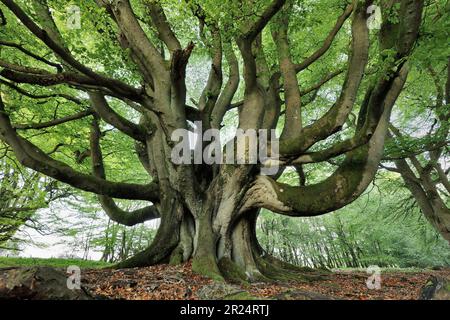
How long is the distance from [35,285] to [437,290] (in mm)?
4043

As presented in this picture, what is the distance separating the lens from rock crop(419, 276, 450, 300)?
8.95ft

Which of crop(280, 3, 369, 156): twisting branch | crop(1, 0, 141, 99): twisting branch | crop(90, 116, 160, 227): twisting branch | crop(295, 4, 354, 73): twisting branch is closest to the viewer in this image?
crop(1, 0, 141, 99): twisting branch

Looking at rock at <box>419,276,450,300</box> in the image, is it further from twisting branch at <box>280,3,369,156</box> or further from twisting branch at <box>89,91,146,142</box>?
twisting branch at <box>89,91,146,142</box>

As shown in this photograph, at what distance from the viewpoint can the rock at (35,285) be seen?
96.7 inches

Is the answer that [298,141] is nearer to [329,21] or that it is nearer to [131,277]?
[131,277]

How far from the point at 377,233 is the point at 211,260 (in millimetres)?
20098

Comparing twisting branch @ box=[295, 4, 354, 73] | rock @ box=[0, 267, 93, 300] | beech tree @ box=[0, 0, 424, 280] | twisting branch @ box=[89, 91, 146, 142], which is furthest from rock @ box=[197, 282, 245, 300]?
twisting branch @ box=[295, 4, 354, 73]

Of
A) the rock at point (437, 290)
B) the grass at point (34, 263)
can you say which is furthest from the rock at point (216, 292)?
the grass at point (34, 263)

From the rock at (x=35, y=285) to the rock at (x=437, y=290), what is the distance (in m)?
3.54

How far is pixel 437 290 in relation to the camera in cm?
284

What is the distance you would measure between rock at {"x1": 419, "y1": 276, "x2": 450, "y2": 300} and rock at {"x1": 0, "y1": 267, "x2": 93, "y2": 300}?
11.6ft

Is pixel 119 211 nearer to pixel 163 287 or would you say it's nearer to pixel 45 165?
pixel 45 165

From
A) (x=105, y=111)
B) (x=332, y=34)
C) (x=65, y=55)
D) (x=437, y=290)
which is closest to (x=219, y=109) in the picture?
(x=105, y=111)

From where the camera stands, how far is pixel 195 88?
11.8m
